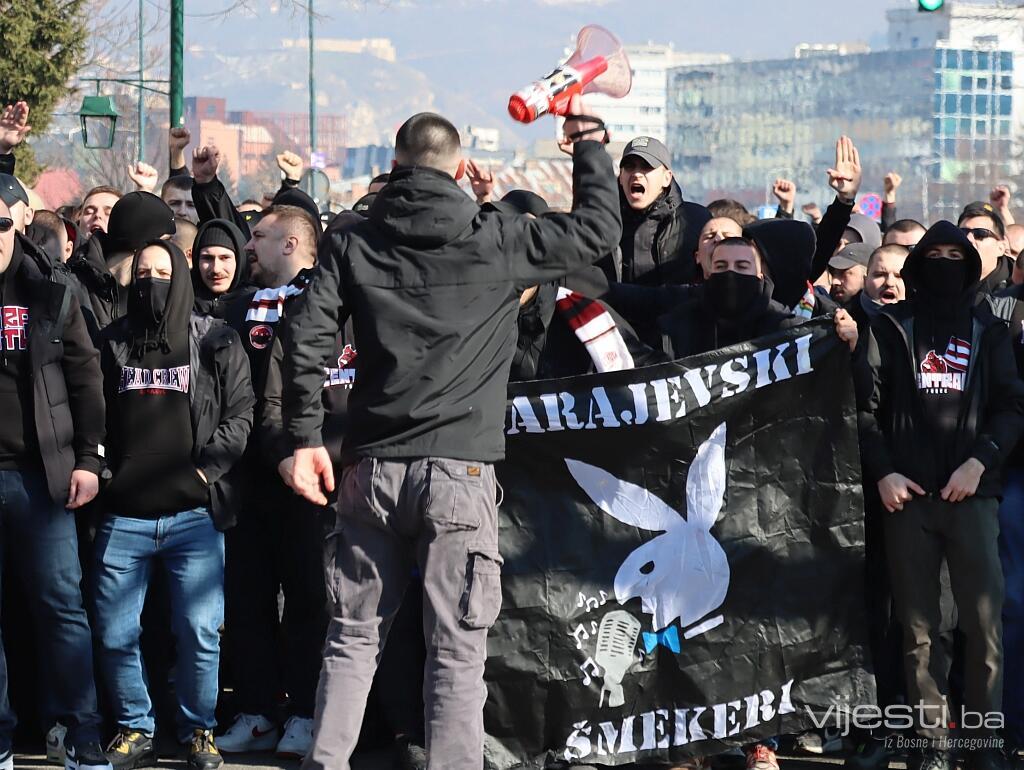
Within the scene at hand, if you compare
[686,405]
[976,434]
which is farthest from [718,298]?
[976,434]

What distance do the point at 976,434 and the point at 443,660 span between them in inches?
93.7

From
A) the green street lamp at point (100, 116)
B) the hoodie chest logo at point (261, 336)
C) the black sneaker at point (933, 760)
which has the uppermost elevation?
the green street lamp at point (100, 116)

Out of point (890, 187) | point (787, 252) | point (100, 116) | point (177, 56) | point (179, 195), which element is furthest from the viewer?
point (100, 116)

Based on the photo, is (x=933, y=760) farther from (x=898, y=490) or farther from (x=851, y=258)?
(x=851, y=258)

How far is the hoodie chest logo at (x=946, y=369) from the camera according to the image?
20.1ft

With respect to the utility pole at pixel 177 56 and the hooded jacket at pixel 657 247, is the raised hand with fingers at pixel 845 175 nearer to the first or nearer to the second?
the hooded jacket at pixel 657 247

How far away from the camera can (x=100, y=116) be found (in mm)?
16922

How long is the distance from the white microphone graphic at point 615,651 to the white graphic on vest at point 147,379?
6.38ft

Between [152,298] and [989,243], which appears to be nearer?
[152,298]

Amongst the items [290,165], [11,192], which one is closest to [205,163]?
[290,165]

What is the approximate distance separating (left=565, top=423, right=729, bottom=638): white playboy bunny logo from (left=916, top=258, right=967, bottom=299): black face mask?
3.80 feet

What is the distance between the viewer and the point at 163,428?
6242 mm

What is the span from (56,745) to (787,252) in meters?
3.67

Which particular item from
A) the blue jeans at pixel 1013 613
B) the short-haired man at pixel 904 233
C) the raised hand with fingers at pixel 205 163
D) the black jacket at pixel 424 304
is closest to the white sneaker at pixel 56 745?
the black jacket at pixel 424 304
